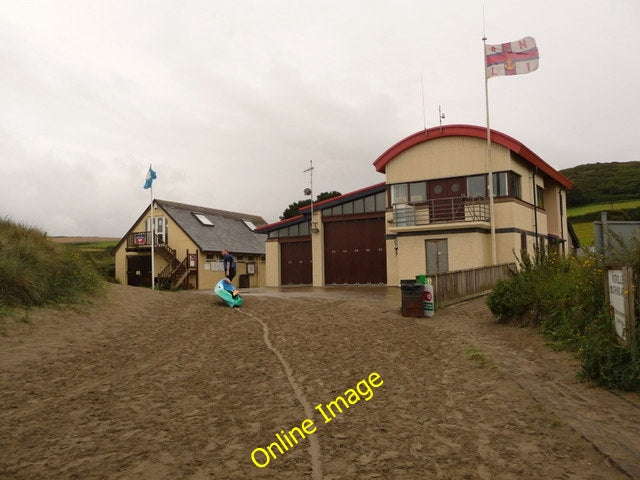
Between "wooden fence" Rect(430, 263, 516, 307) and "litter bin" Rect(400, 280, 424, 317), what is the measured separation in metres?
1.58

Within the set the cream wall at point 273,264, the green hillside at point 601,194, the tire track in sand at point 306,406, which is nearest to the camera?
the tire track in sand at point 306,406

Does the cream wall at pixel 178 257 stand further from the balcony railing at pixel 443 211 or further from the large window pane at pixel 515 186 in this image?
the large window pane at pixel 515 186

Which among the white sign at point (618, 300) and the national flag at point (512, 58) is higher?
the national flag at point (512, 58)

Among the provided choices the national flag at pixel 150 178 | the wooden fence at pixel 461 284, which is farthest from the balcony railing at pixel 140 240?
the wooden fence at pixel 461 284

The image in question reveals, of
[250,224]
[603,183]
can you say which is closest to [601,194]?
[603,183]

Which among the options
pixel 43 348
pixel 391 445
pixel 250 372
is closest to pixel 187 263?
pixel 43 348

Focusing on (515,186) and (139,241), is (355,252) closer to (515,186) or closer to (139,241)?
(515,186)

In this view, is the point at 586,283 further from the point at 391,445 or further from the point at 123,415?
the point at 123,415

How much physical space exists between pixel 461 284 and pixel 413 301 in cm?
383

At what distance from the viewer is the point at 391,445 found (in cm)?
505

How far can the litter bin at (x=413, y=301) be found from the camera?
45.0ft

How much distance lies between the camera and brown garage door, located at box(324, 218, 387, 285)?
1081 inches

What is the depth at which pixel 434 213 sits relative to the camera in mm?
24969

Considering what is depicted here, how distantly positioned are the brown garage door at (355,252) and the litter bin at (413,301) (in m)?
13.4
